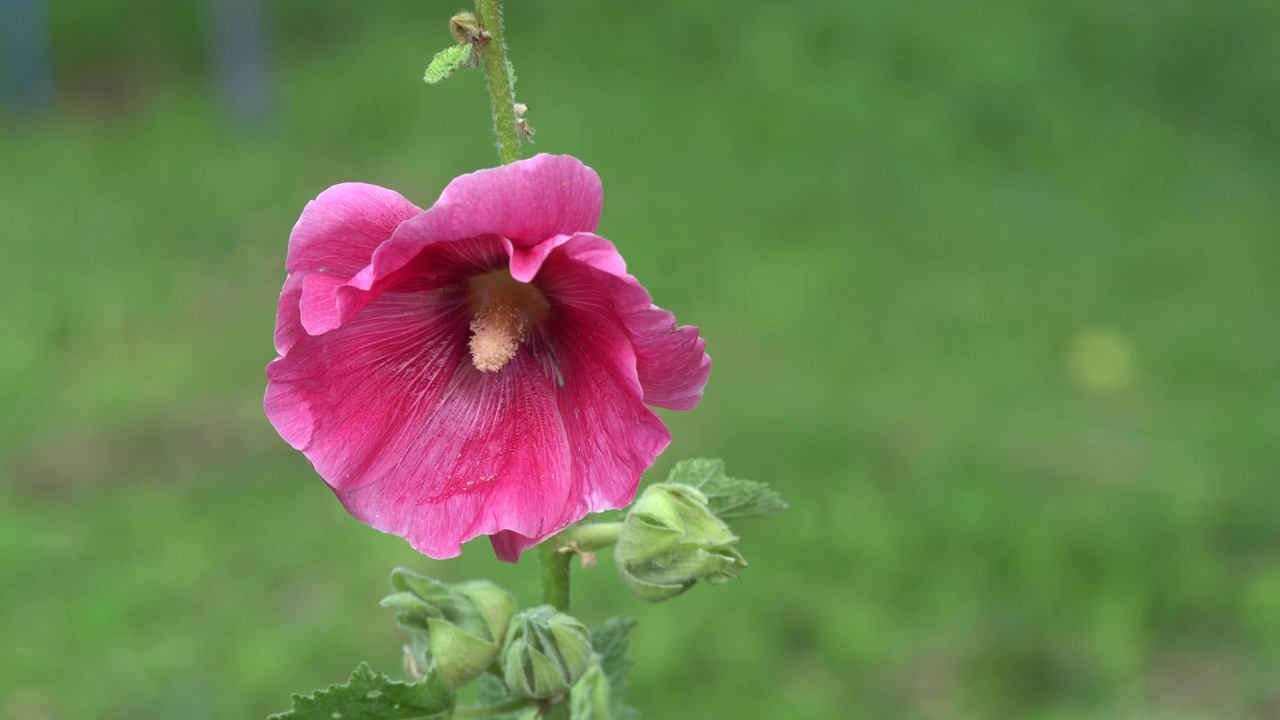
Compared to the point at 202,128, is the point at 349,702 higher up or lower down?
lower down

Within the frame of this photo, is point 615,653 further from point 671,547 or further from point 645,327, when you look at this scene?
point 645,327

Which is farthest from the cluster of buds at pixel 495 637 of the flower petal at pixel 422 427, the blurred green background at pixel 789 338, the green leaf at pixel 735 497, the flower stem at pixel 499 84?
the blurred green background at pixel 789 338

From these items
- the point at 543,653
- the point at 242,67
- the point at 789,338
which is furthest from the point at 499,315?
the point at 242,67

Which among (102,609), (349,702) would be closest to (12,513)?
(102,609)

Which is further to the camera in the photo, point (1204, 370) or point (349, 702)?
point (1204, 370)

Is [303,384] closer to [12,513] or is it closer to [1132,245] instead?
[12,513]

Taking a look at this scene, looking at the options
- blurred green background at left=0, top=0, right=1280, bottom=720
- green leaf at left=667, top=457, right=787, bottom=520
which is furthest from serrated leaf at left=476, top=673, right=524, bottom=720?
blurred green background at left=0, top=0, right=1280, bottom=720

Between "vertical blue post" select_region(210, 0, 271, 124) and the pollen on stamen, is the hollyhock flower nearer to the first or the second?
the pollen on stamen
